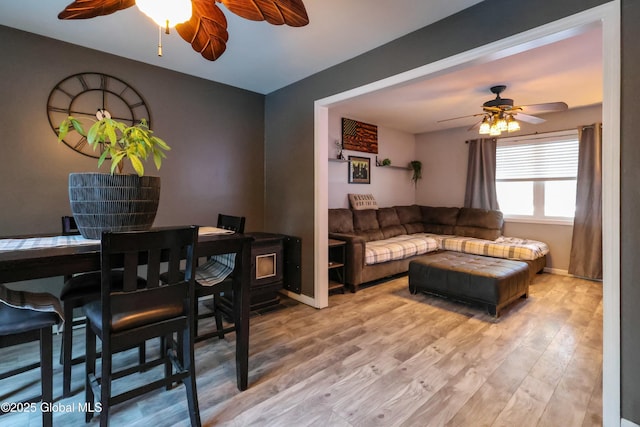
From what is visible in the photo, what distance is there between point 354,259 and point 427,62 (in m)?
2.27

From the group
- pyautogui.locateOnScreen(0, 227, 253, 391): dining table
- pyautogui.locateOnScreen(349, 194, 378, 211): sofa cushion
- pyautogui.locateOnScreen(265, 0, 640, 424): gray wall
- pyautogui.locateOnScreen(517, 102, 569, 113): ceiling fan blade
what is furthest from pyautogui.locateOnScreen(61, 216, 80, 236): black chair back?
pyautogui.locateOnScreen(517, 102, 569, 113): ceiling fan blade

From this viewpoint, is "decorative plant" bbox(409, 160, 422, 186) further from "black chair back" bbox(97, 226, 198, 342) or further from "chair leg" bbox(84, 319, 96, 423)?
"chair leg" bbox(84, 319, 96, 423)

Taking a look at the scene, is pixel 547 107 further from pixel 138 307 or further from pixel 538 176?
pixel 138 307

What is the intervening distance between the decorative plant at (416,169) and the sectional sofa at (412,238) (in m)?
0.65

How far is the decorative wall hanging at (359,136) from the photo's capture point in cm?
498

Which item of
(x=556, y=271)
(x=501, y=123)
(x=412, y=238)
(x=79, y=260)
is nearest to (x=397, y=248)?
(x=412, y=238)

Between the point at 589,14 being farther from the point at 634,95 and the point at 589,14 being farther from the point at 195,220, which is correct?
the point at 195,220

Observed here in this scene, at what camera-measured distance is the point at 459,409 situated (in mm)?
1732

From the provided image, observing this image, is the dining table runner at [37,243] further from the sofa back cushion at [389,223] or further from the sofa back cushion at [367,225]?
the sofa back cushion at [389,223]

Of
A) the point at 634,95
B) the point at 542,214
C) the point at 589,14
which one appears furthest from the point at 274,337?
the point at 542,214

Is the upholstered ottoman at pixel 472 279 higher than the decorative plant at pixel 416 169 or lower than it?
lower

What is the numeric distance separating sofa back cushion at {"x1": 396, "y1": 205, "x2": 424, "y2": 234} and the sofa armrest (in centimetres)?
207

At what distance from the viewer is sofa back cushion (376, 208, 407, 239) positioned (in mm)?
5175

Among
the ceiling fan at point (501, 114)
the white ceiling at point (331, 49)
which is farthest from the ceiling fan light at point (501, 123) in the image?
the white ceiling at point (331, 49)
